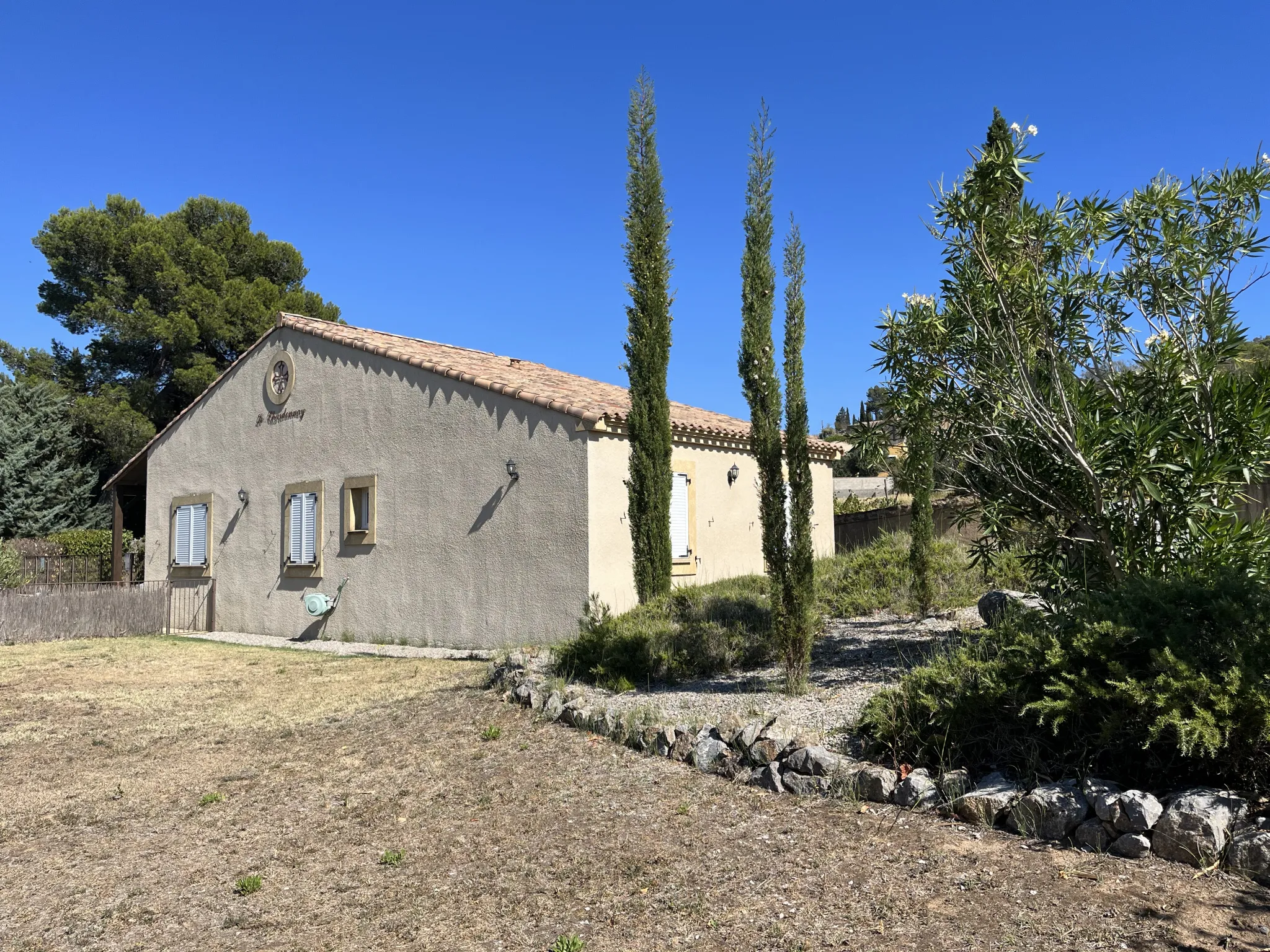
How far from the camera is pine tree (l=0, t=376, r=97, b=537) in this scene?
26031mm

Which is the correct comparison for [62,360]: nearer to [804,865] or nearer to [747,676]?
[747,676]

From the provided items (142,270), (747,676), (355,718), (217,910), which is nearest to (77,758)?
(355,718)

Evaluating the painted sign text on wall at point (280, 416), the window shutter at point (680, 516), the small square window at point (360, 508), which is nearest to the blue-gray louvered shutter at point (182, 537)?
the painted sign text on wall at point (280, 416)

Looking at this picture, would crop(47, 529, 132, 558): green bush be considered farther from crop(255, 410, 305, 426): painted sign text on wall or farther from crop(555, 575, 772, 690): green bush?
crop(555, 575, 772, 690): green bush

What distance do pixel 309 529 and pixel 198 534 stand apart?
4.06m

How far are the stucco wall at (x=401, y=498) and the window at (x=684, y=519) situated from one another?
2.28 metres

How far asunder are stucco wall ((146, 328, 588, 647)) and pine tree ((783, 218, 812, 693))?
4274 mm

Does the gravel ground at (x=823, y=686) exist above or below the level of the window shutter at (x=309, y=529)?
below

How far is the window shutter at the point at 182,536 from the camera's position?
18.5m

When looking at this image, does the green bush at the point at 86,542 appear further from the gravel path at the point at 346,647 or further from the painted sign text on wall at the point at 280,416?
the painted sign text on wall at the point at 280,416

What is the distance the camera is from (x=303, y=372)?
A: 53.1 feet

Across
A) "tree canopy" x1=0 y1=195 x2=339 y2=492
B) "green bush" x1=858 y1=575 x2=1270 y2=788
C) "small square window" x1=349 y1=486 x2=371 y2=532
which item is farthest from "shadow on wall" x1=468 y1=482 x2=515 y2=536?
"tree canopy" x1=0 y1=195 x2=339 y2=492

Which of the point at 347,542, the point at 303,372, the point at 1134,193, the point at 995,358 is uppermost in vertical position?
the point at 303,372

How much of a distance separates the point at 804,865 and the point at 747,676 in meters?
4.06
